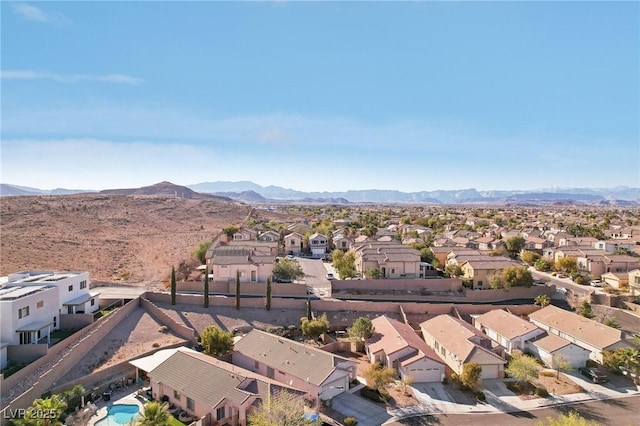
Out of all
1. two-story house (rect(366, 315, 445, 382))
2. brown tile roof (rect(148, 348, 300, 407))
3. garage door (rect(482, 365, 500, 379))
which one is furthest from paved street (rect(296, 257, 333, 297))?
brown tile roof (rect(148, 348, 300, 407))

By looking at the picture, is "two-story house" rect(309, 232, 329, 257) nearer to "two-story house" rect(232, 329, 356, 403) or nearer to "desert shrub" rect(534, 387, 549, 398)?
"two-story house" rect(232, 329, 356, 403)

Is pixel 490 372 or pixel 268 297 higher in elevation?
pixel 268 297

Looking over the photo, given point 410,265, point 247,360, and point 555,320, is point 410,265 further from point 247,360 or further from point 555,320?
point 247,360

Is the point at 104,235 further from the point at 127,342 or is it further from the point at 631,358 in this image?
the point at 631,358

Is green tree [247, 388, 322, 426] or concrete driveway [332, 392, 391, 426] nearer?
green tree [247, 388, 322, 426]

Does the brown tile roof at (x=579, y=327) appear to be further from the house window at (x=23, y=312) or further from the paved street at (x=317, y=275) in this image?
the house window at (x=23, y=312)

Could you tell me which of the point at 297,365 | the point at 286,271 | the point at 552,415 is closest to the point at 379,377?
the point at 297,365
